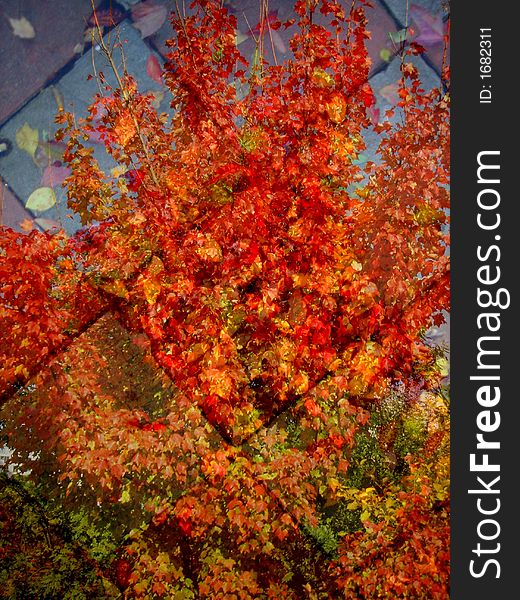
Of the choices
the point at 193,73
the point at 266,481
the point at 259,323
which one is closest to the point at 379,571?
the point at 266,481

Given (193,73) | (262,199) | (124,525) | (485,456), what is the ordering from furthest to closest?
(124,525)
(193,73)
(262,199)
(485,456)

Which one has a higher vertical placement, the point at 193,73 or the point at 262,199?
the point at 193,73

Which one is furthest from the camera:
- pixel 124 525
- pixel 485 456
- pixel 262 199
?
pixel 124 525

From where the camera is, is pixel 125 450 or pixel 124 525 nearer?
pixel 125 450

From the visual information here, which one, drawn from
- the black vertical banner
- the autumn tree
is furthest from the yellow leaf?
the black vertical banner

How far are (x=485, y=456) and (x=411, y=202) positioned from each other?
200cm

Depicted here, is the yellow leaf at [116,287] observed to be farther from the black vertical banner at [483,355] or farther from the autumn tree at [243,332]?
the black vertical banner at [483,355]

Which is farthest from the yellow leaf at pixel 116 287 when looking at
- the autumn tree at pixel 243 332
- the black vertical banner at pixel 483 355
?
the black vertical banner at pixel 483 355

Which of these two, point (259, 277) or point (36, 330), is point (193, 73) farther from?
point (36, 330)

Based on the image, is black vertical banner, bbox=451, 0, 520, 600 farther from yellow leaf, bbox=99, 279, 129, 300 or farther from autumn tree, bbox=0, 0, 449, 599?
yellow leaf, bbox=99, 279, 129, 300

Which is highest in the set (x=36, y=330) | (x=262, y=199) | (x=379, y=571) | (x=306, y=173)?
(x=306, y=173)

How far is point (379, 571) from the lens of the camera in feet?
11.6

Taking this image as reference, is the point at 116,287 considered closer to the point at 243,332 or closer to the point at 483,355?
the point at 243,332

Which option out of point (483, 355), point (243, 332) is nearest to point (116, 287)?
point (243, 332)
